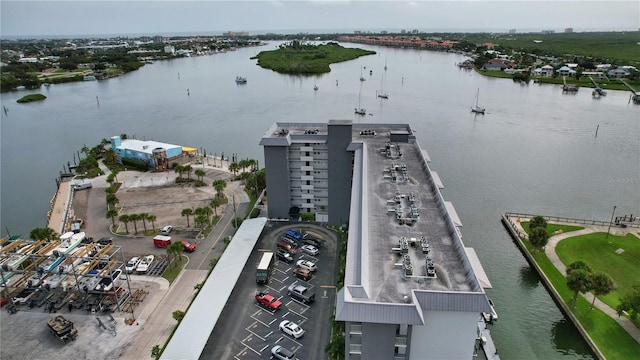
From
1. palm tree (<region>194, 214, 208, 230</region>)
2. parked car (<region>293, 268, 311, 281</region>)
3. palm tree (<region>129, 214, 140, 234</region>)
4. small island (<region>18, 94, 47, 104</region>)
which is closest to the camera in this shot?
parked car (<region>293, 268, 311, 281</region>)

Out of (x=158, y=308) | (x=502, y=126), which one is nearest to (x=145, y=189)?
(x=158, y=308)

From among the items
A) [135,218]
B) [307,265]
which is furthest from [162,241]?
[307,265]

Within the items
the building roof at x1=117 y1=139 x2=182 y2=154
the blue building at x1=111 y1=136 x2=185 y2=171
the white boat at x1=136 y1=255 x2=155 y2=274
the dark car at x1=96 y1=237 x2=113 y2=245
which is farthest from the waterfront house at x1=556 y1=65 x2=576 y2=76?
the dark car at x1=96 y1=237 x2=113 y2=245

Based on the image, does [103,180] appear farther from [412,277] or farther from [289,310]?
[412,277]

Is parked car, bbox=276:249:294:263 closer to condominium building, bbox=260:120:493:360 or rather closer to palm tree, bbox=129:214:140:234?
condominium building, bbox=260:120:493:360

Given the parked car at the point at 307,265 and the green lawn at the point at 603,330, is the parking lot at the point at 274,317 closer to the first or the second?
the parked car at the point at 307,265

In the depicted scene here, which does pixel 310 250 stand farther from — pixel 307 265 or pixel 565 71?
pixel 565 71

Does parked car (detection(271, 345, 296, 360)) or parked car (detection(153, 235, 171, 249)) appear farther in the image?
parked car (detection(153, 235, 171, 249))
